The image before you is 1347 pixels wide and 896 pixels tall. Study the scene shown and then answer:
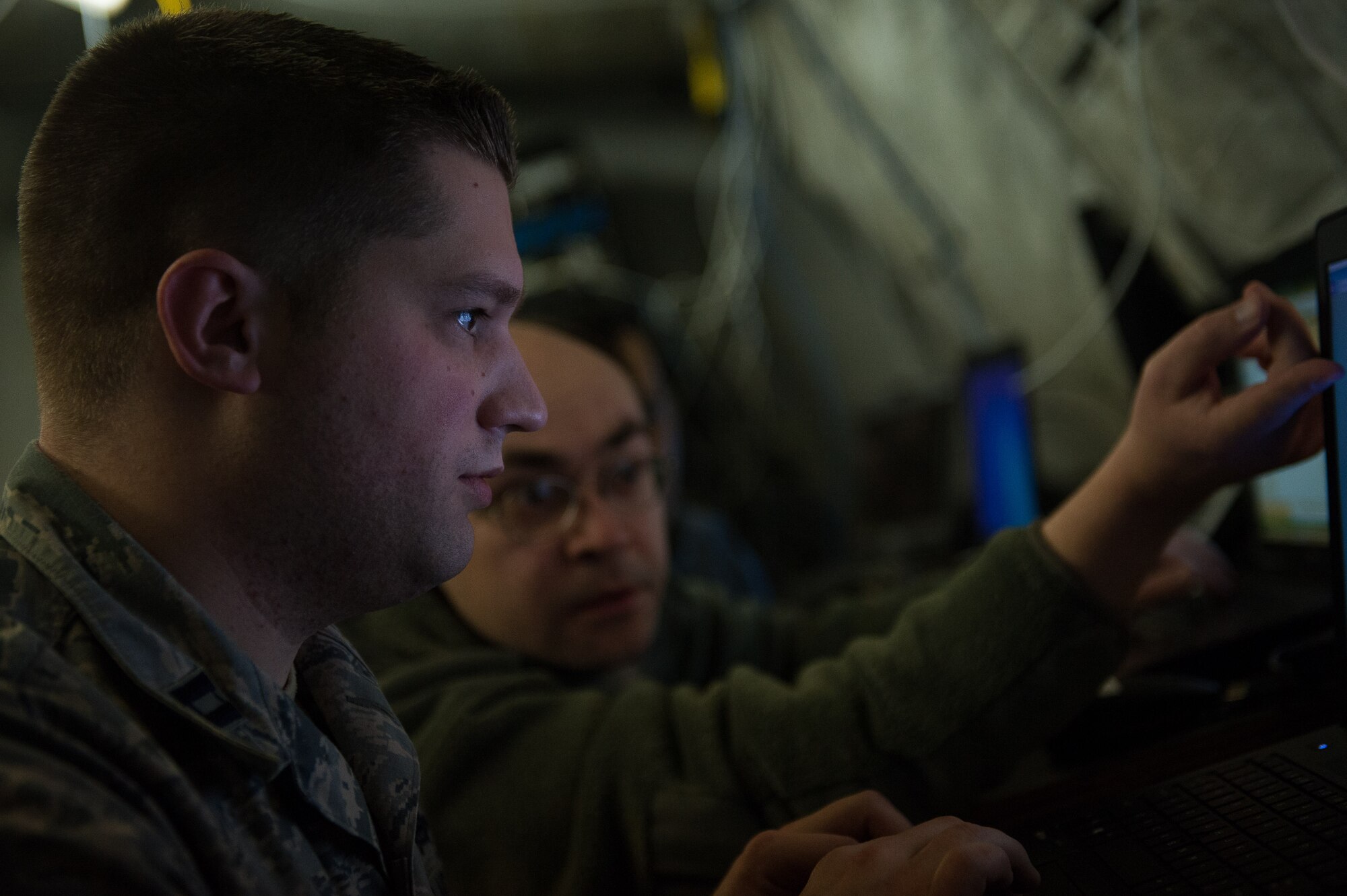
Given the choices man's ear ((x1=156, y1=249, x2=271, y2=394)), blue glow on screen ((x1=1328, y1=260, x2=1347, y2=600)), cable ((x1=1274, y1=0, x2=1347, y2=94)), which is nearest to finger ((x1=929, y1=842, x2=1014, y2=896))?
blue glow on screen ((x1=1328, y1=260, x2=1347, y2=600))

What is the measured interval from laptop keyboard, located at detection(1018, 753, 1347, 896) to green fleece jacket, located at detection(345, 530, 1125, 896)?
0.45 feet

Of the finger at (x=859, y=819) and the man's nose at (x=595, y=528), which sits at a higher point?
the man's nose at (x=595, y=528)

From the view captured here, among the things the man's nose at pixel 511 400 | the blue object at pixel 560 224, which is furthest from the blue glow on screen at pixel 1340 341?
the blue object at pixel 560 224

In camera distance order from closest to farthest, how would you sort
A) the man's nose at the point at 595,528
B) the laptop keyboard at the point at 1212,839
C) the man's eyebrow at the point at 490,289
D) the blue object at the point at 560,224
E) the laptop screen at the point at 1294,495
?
the laptop keyboard at the point at 1212,839 < the man's eyebrow at the point at 490,289 < the laptop screen at the point at 1294,495 < the man's nose at the point at 595,528 < the blue object at the point at 560,224

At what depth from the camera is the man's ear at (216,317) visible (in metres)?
0.50

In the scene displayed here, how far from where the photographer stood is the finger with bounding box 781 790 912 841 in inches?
24.3

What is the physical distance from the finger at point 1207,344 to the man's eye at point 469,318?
57cm

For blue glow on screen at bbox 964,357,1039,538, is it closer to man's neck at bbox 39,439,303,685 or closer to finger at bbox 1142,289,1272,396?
finger at bbox 1142,289,1272,396

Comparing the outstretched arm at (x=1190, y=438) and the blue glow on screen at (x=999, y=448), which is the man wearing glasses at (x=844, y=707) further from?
the blue glow on screen at (x=999, y=448)

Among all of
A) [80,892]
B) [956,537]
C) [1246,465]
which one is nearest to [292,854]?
[80,892]

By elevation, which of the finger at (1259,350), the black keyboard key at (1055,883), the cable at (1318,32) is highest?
the cable at (1318,32)

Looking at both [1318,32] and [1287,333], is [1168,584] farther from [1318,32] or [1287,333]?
[1318,32]

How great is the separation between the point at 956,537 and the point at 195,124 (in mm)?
1735

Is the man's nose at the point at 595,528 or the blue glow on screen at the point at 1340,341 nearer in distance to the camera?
the blue glow on screen at the point at 1340,341
